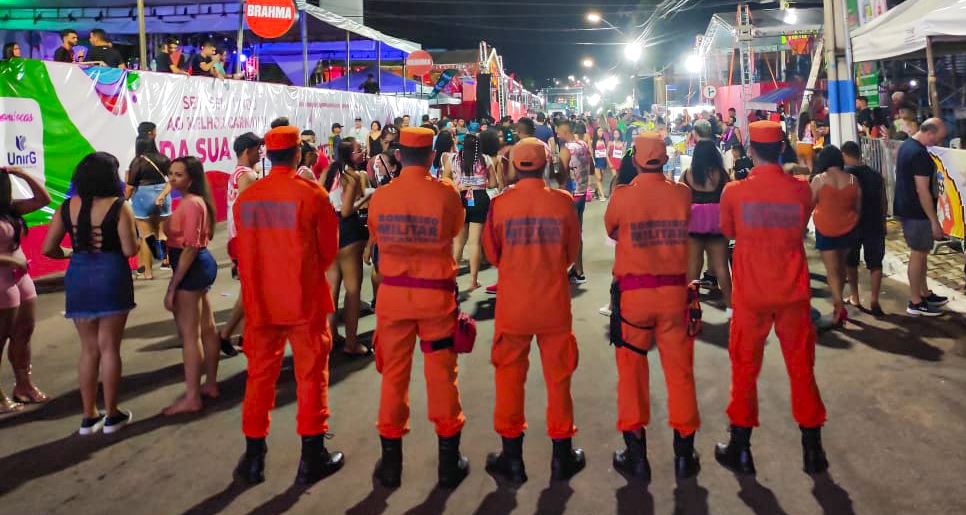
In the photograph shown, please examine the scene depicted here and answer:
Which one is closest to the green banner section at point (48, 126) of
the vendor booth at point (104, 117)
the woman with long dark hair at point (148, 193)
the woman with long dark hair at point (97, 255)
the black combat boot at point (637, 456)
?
the vendor booth at point (104, 117)

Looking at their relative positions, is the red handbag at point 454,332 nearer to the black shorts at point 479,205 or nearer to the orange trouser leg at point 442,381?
the orange trouser leg at point 442,381

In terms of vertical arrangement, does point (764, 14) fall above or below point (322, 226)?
above

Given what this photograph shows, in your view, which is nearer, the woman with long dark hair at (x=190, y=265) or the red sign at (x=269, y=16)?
the woman with long dark hair at (x=190, y=265)

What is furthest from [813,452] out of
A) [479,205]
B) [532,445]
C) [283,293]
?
[479,205]

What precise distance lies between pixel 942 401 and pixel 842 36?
7.64m

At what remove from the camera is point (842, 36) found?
38.0 ft

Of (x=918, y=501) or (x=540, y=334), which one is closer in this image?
(x=918, y=501)

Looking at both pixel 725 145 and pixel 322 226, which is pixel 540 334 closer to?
pixel 322 226

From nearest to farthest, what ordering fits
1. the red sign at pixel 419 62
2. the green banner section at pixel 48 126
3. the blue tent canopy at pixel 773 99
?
the green banner section at pixel 48 126
the blue tent canopy at pixel 773 99
the red sign at pixel 419 62

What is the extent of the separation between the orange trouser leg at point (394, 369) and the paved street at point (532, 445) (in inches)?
13.6

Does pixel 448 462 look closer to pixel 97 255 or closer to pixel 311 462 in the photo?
pixel 311 462

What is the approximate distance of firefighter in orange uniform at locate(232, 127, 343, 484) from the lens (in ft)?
14.3

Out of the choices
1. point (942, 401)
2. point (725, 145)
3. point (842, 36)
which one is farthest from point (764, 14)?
point (942, 401)

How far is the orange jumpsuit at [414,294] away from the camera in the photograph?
13.8ft
